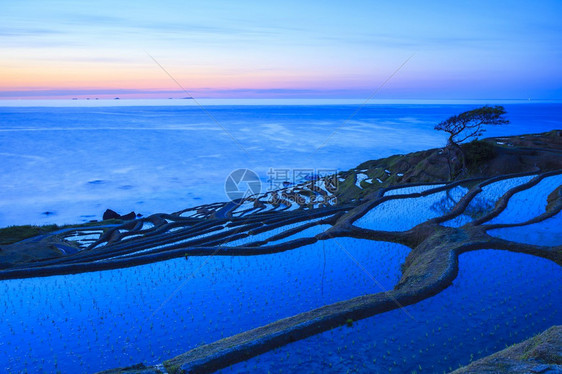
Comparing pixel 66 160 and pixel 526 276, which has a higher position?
pixel 66 160

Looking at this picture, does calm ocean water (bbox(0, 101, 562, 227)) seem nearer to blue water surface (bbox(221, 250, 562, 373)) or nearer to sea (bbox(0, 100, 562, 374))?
sea (bbox(0, 100, 562, 374))

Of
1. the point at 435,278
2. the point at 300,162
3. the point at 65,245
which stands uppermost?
the point at 300,162

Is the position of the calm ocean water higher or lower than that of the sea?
higher

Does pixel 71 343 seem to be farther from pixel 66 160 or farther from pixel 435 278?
pixel 66 160

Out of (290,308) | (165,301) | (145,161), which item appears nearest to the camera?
(290,308)

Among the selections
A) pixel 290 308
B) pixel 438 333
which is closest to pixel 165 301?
pixel 290 308

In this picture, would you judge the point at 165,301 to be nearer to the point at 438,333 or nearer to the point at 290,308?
the point at 290,308

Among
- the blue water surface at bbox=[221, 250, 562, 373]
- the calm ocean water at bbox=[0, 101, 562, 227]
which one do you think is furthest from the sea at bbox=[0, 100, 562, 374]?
the calm ocean water at bbox=[0, 101, 562, 227]

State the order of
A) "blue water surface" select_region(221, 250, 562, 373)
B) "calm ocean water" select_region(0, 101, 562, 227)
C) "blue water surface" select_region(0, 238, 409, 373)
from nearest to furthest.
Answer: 1. "blue water surface" select_region(221, 250, 562, 373)
2. "blue water surface" select_region(0, 238, 409, 373)
3. "calm ocean water" select_region(0, 101, 562, 227)

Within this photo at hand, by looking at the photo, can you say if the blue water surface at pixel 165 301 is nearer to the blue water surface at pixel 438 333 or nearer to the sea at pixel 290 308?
the sea at pixel 290 308

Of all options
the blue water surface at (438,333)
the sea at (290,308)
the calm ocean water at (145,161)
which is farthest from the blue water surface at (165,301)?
the calm ocean water at (145,161)

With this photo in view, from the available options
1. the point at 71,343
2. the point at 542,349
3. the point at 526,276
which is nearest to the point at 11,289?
the point at 71,343
